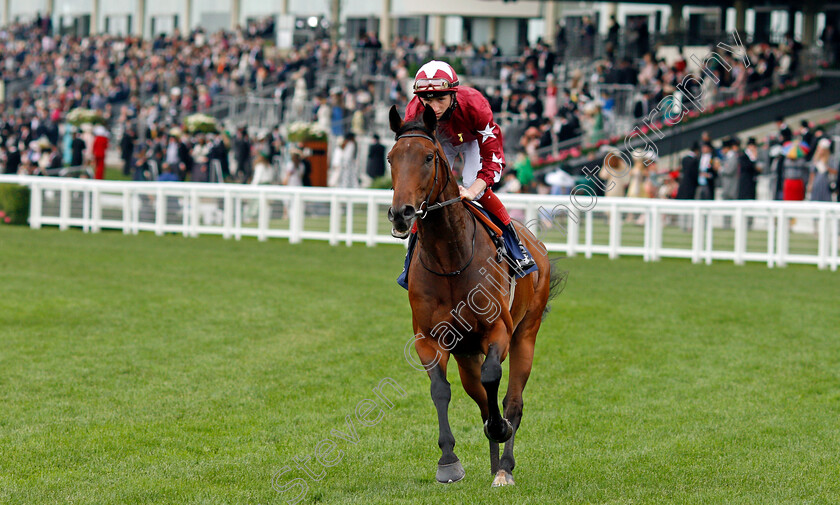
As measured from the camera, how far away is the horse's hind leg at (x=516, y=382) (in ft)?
18.1

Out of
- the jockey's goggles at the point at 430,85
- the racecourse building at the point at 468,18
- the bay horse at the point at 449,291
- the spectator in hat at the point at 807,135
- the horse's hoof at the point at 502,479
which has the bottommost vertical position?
the horse's hoof at the point at 502,479

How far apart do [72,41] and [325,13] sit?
11.8 meters

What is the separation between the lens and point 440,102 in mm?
5492

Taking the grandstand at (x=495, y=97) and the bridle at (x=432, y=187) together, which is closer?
the bridle at (x=432, y=187)

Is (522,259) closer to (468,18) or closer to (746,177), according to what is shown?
(746,177)

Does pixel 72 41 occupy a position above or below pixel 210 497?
above

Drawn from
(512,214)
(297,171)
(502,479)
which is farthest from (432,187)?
(297,171)

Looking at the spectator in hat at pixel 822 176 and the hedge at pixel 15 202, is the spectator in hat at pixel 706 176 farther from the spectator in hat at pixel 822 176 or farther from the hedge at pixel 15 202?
the hedge at pixel 15 202

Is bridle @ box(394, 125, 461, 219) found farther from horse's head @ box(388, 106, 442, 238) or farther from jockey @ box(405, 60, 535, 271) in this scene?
jockey @ box(405, 60, 535, 271)

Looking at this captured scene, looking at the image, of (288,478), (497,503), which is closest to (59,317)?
(288,478)

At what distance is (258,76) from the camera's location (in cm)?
3522

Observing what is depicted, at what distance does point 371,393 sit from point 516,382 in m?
1.98

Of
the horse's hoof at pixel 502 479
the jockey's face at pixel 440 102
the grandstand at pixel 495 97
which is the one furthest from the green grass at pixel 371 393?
the grandstand at pixel 495 97

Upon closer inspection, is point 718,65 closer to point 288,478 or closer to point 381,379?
point 381,379
